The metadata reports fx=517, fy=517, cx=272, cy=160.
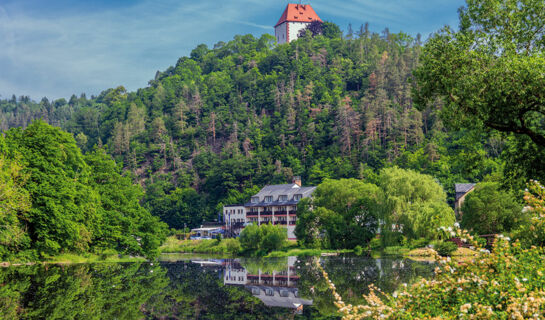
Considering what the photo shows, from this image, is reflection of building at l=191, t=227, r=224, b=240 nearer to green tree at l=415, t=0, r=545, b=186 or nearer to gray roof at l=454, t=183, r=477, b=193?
gray roof at l=454, t=183, r=477, b=193

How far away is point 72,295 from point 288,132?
131 m

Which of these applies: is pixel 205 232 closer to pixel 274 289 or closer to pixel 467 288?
pixel 274 289

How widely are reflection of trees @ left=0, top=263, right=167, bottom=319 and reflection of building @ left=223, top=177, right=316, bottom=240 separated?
244 feet

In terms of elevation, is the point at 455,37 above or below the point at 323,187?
above

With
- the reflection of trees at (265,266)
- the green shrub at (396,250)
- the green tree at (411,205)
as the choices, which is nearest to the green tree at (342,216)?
Answer: the green tree at (411,205)

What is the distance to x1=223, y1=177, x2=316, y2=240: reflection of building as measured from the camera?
109m

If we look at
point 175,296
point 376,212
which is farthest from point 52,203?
point 376,212

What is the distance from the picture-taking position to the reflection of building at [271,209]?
109 m

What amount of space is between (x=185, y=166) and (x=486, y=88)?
144451 mm

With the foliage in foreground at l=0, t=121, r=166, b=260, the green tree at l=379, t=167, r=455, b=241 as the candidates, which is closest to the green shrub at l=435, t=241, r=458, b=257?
the green tree at l=379, t=167, r=455, b=241

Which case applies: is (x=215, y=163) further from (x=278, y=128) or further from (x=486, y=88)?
(x=486, y=88)

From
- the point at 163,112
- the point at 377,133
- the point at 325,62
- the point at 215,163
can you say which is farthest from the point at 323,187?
the point at 163,112

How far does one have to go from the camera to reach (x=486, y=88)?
22.0 m

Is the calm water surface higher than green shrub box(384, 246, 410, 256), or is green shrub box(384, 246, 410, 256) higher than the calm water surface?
the calm water surface
